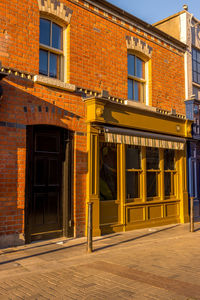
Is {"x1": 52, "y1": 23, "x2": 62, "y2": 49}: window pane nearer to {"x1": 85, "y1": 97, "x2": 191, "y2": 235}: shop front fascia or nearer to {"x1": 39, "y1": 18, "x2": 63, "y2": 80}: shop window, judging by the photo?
{"x1": 39, "y1": 18, "x2": 63, "y2": 80}: shop window

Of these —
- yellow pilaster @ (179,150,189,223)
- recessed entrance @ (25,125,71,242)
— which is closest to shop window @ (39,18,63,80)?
recessed entrance @ (25,125,71,242)

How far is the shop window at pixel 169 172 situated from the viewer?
10688mm

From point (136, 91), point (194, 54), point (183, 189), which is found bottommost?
point (183, 189)

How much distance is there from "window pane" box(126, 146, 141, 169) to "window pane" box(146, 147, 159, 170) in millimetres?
457

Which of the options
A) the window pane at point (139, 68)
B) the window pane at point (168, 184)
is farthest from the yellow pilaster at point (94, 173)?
the window pane at point (168, 184)

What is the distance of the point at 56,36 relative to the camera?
7910 millimetres

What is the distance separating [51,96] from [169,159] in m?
5.37

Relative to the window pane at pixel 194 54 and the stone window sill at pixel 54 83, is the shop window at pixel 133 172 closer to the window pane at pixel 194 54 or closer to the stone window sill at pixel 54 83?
the stone window sill at pixel 54 83

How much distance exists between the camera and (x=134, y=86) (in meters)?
10.0

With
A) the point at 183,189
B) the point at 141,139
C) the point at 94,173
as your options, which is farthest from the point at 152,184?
the point at 94,173

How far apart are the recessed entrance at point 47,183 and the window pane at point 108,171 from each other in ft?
3.92

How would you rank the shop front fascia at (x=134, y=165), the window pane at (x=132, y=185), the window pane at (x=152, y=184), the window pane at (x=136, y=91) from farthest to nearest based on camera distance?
the window pane at (x=136, y=91), the window pane at (x=152, y=184), the window pane at (x=132, y=185), the shop front fascia at (x=134, y=165)

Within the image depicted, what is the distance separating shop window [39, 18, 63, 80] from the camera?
757cm

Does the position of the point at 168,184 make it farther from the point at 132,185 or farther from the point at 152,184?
the point at 132,185
